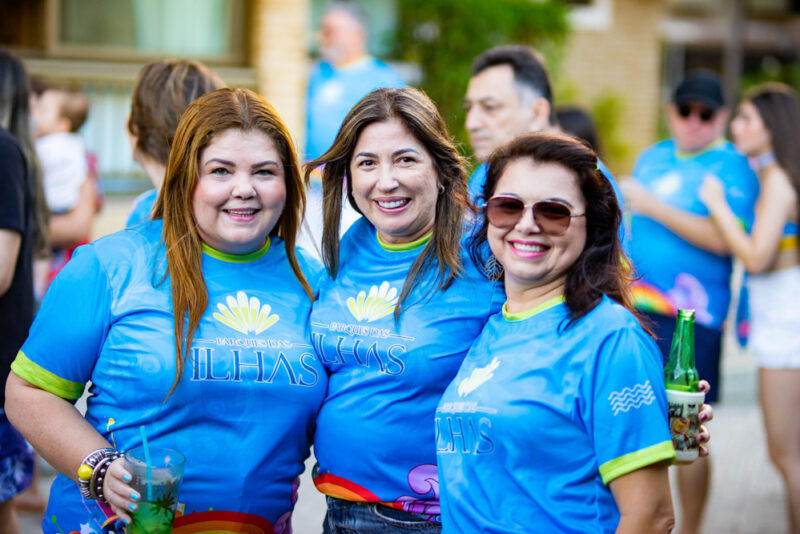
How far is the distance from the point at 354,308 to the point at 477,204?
0.52m

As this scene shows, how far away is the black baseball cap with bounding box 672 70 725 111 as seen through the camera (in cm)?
548

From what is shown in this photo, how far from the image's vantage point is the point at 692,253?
5.34m

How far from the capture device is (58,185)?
19.2 feet

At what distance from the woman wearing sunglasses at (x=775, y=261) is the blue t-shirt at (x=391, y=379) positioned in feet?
9.20

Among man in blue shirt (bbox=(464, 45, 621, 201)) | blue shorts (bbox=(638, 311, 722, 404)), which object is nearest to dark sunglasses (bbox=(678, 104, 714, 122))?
blue shorts (bbox=(638, 311, 722, 404))

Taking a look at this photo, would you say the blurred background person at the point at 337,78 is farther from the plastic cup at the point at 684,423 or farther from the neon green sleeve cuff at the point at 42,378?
the plastic cup at the point at 684,423

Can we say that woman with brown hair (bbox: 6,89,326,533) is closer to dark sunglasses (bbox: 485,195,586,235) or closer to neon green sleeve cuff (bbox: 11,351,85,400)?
neon green sleeve cuff (bbox: 11,351,85,400)

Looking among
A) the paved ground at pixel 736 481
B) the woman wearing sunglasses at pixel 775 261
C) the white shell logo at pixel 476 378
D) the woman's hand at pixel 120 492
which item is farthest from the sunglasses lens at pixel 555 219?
the paved ground at pixel 736 481

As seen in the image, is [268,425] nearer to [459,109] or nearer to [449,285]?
[449,285]

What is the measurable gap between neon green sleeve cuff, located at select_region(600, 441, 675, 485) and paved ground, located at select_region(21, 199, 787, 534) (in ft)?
11.2

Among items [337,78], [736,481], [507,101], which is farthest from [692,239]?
[337,78]

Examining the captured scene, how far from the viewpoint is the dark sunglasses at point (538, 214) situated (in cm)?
244

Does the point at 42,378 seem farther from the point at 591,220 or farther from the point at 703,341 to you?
the point at 703,341

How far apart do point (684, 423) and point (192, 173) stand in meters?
1.56
